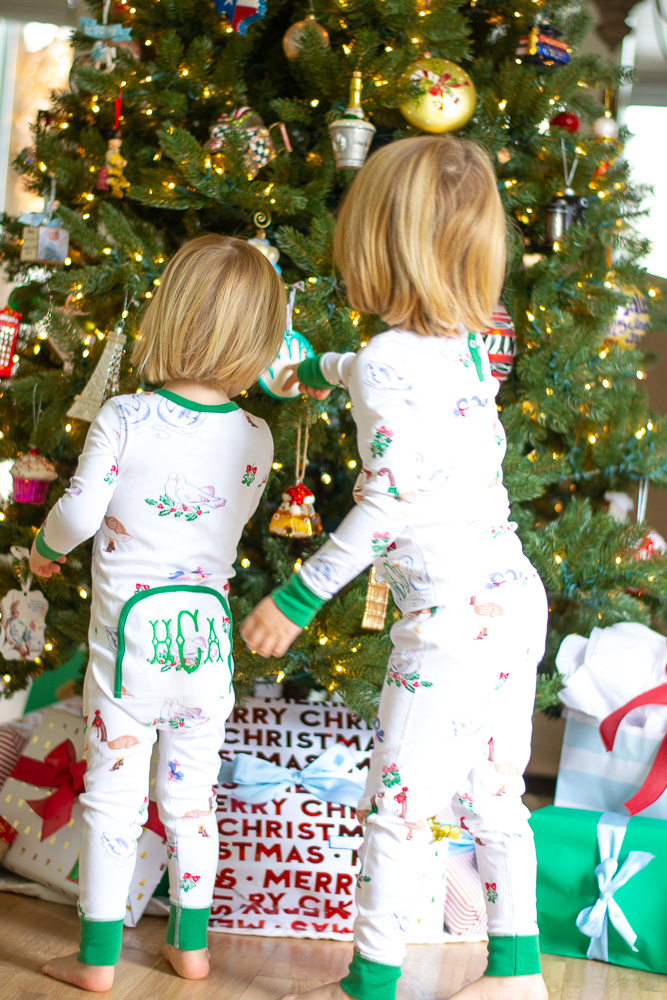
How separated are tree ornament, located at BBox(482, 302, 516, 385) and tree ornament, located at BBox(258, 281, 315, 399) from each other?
36 cm

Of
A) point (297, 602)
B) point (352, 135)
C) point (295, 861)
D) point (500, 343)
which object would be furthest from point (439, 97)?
point (295, 861)

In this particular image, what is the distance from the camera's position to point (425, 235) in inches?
43.5

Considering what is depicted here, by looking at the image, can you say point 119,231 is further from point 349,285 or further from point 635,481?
point 635,481

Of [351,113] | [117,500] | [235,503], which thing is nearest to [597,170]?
[351,113]

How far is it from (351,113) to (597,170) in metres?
0.52

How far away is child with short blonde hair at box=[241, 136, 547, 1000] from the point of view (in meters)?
1.08

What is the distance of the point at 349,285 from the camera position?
114 centimetres

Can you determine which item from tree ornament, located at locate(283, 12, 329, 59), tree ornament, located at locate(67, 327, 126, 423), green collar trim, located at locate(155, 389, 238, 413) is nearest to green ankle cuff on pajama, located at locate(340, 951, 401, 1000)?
green collar trim, located at locate(155, 389, 238, 413)

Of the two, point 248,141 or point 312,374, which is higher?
point 248,141

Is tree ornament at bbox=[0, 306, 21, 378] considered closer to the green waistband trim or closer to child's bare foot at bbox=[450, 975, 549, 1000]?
the green waistband trim

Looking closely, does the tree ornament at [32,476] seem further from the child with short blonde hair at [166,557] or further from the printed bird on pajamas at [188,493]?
the printed bird on pajamas at [188,493]

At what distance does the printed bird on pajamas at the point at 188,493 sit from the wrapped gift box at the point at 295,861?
1.64 ft

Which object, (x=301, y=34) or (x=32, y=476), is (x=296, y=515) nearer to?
(x=32, y=476)

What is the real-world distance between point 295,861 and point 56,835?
43 centimetres
